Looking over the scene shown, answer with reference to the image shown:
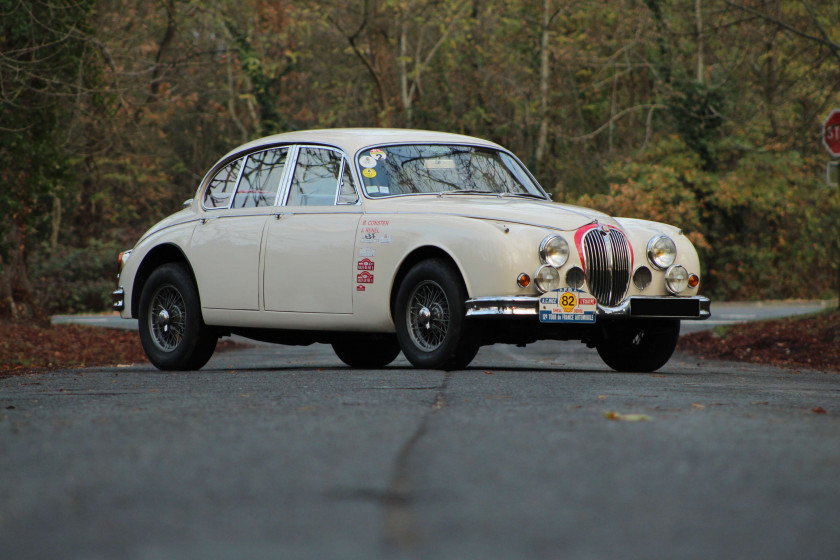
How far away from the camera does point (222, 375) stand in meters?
9.77

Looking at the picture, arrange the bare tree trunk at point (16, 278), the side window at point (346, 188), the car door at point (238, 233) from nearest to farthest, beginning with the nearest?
the side window at point (346, 188) → the car door at point (238, 233) → the bare tree trunk at point (16, 278)

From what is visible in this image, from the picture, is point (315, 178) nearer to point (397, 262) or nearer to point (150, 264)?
point (397, 262)

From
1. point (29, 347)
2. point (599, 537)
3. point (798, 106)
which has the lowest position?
point (29, 347)

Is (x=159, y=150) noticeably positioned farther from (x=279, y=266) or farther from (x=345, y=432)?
(x=345, y=432)

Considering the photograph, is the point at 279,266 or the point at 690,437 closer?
the point at 690,437

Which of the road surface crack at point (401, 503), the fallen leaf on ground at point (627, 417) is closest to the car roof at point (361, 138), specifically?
the fallen leaf on ground at point (627, 417)

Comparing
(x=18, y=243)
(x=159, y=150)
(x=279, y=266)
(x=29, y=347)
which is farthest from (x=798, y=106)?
(x=279, y=266)

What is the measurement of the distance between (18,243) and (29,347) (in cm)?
504

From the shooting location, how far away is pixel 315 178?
10664 mm

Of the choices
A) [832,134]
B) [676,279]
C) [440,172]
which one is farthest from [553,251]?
[832,134]

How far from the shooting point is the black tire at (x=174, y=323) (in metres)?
11.0

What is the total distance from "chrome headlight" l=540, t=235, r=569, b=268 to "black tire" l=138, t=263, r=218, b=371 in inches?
126

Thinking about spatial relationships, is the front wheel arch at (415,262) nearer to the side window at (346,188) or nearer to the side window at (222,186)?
the side window at (346,188)

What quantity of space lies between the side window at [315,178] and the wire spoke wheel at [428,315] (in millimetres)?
1224
